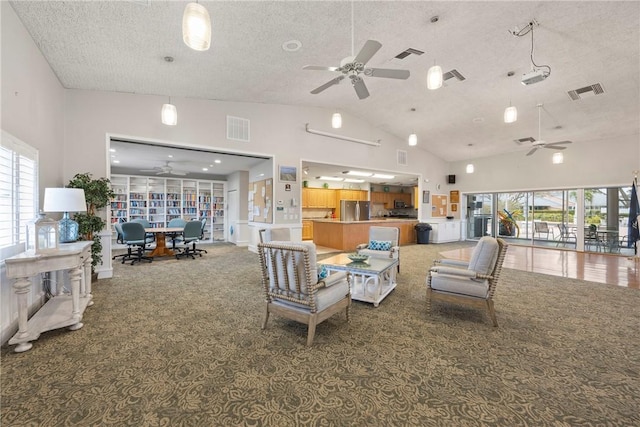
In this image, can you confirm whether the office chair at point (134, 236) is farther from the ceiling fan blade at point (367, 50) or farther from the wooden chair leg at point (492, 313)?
the wooden chair leg at point (492, 313)

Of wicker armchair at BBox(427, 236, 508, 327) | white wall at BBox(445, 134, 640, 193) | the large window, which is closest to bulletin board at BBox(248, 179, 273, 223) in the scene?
the large window

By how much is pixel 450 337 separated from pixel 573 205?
9440mm

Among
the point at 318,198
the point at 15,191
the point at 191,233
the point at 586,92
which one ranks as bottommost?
the point at 191,233

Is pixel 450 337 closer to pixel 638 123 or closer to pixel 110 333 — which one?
pixel 110 333

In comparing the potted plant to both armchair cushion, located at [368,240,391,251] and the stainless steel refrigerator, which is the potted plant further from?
the stainless steel refrigerator

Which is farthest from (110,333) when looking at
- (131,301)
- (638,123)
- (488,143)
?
(638,123)

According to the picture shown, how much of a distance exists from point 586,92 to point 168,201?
492 inches

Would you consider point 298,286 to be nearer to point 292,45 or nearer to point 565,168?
point 292,45

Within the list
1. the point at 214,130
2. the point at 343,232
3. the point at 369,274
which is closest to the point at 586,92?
the point at 343,232

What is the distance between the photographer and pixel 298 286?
266 cm

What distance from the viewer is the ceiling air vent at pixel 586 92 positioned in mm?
5703

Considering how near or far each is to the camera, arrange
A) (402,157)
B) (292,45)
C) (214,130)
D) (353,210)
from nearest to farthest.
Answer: (292,45), (214,130), (402,157), (353,210)

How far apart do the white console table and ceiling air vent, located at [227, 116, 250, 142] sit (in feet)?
12.1

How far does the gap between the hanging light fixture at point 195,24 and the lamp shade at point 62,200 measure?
2698mm
